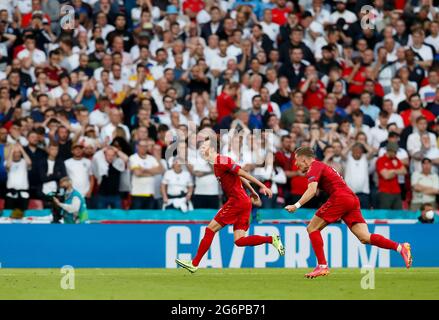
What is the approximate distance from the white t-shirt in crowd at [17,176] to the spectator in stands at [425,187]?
8050mm

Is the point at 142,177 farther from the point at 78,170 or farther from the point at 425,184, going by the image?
the point at 425,184

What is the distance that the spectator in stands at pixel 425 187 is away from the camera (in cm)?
2284

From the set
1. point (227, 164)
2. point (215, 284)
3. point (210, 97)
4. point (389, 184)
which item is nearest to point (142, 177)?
point (210, 97)

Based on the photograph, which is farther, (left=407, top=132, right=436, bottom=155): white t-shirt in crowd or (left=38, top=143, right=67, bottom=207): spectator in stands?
(left=407, top=132, right=436, bottom=155): white t-shirt in crowd

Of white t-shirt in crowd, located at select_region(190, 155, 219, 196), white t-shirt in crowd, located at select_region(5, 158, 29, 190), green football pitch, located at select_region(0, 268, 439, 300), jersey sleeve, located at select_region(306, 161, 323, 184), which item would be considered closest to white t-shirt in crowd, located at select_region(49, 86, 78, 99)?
white t-shirt in crowd, located at select_region(5, 158, 29, 190)

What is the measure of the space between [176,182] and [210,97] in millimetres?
3225

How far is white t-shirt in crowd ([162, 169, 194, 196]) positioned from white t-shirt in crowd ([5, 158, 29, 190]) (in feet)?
9.16

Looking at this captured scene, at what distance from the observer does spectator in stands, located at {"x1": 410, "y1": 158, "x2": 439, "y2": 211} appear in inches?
899

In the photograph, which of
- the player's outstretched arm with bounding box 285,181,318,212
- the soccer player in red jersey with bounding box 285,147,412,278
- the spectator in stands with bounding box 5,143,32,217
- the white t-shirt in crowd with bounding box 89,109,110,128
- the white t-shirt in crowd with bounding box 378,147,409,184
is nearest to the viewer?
the player's outstretched arm with bounding box 285,181,318,212

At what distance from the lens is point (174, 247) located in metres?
21.5

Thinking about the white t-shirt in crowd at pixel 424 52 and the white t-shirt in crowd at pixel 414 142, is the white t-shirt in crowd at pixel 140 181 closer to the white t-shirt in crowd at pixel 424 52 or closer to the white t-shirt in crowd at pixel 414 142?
the white t-shirt in crowd at pixel 414 142

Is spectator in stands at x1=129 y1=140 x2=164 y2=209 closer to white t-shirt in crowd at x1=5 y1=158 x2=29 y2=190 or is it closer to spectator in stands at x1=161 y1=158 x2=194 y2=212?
spectator in stands at x1=161 y1=158 x2=194 y2=212

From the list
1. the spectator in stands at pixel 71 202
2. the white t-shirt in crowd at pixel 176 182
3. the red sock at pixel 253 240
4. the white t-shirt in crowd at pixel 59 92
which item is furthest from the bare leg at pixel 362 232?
the white t-shirt in crowd at pixel 59 92

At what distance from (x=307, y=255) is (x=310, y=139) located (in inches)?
106
